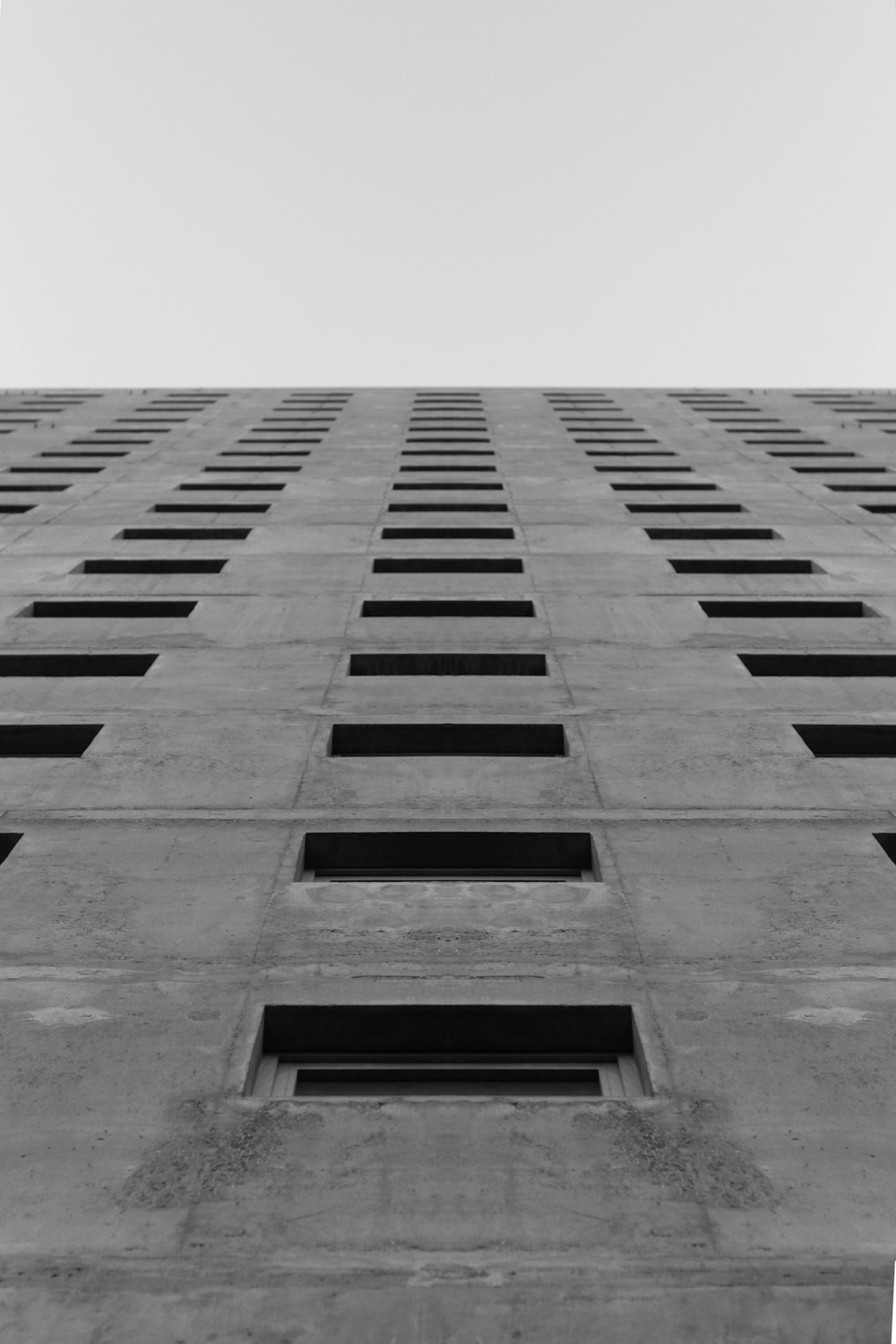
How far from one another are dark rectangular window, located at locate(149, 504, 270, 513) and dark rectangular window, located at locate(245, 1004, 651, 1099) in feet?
47.9

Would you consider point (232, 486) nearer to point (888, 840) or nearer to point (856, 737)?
point (856, 737)

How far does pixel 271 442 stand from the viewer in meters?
29.0

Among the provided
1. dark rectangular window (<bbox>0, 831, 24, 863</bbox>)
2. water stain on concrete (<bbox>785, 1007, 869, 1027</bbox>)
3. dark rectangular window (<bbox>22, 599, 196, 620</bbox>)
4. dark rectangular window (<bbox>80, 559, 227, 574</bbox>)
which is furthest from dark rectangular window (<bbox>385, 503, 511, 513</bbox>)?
water stain on concrete (<bbox>785, 1007, 869, 1027</bbox>)

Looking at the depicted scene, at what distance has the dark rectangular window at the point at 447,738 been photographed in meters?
12.8

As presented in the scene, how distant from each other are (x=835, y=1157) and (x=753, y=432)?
84.8ft

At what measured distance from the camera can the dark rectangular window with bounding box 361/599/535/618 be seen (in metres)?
16.5

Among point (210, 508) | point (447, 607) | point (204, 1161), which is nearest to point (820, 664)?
point (447, 607)

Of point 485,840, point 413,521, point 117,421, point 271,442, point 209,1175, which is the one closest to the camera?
point 209,1175

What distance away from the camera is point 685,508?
21969 millimetres

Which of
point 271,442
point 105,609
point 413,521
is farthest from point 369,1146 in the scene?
point 271,442

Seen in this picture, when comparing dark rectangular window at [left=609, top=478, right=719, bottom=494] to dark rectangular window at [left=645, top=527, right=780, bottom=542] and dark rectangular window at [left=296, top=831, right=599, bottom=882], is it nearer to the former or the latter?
dark rectangular window at [left=645, top=527, right=780, bottom=542]

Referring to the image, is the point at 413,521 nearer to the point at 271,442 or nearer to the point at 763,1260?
the point at 271,442

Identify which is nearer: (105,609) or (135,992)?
(135,992)

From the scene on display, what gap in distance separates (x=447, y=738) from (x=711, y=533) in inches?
355
